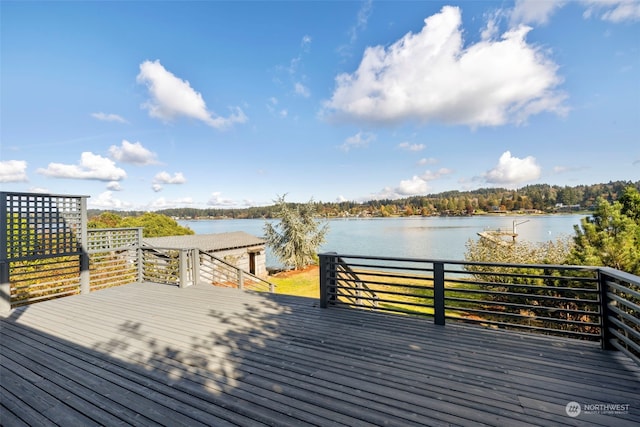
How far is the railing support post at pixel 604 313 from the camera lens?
271 centimetres

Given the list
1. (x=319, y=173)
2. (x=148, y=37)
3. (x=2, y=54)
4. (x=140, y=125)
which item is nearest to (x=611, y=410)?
(x=2, y=54)

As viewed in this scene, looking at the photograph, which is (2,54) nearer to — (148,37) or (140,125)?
→ (148,37)

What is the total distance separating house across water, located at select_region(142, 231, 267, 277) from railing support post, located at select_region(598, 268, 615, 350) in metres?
14.6

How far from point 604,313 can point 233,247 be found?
1595cm

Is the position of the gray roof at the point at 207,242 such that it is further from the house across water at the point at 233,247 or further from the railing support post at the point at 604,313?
the railing support post at the point at 604,313

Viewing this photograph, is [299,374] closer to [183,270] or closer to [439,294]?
[439,294]

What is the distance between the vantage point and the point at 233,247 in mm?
16391

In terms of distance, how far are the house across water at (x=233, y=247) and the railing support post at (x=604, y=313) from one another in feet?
47.9

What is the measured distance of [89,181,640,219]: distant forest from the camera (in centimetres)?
1302

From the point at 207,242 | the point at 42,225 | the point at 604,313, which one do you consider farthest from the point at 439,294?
the point at 207,242

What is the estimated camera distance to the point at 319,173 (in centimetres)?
2838

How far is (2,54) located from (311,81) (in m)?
10.5

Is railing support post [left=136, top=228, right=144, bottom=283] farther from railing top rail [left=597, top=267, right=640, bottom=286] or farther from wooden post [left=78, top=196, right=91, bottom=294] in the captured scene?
railing top rail [left=597, top=267, right=640, bottom=286]

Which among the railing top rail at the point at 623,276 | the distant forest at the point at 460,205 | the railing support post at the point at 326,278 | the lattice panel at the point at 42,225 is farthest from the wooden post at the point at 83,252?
the distant forest at the point at 460,205
